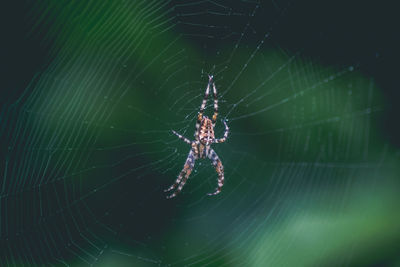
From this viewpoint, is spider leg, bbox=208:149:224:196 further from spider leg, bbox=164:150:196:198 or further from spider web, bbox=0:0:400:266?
spider leg, bbox=164:150:196:198

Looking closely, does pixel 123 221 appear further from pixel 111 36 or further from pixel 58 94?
pixel 111 36

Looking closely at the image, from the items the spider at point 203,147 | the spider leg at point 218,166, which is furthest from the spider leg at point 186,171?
the spider leg at point 218,166

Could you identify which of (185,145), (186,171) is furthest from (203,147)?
(186,171)

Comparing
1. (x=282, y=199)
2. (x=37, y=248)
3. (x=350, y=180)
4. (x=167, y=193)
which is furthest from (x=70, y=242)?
(x=350, y=180)

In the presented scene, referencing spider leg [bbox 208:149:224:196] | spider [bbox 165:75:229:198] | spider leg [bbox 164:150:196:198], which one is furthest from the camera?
spider leg [bbox 208:149:224:196]

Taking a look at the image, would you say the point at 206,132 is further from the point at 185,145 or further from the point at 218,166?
the point at 218,166

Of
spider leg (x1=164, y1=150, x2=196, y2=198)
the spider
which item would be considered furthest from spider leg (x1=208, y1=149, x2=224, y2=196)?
spider leg (x1=164, y1=150, x2=196, y2=198)
